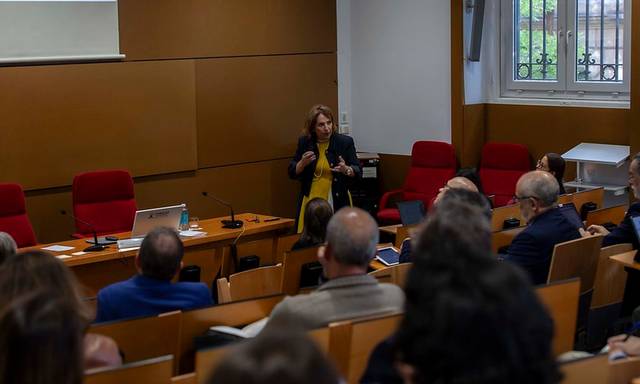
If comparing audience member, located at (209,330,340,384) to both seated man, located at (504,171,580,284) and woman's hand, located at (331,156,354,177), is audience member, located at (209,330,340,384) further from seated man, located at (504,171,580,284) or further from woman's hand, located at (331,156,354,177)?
woman's hand, located at (331,156,354,177)

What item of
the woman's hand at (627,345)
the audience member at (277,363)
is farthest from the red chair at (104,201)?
the audience member at (277,363)

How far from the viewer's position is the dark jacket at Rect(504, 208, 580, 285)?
5.09 m

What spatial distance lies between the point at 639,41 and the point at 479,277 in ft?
22.3

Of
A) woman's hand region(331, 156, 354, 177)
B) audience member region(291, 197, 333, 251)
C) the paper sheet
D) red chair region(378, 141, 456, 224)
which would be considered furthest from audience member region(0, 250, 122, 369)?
red chair region(378, 141, 456, 224)

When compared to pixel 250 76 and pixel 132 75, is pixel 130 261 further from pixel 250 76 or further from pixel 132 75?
pixel 250 76

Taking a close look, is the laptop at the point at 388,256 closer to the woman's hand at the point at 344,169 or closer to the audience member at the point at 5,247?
the woman's hand at the point at 344,169

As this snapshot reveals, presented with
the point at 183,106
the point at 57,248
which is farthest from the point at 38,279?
the point at 183,106

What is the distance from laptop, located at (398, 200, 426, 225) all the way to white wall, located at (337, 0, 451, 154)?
2830mm

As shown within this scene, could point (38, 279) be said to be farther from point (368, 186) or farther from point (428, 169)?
point (368, 186)

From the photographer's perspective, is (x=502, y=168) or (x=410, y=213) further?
(x=502, y=168)

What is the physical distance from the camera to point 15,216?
7.19m

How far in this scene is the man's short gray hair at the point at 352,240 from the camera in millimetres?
3438

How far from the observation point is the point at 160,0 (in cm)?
859

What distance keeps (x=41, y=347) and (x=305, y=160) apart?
618 centimetres
